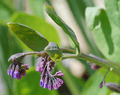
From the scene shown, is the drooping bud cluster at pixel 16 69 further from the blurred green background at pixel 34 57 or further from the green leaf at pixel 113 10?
the green leaf at pixel 113 10

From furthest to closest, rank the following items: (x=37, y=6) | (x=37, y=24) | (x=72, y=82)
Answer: (x=37, y=6)
(x=72, y=82)
(x=37, y=24)

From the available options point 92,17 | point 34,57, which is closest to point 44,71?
point 92,17

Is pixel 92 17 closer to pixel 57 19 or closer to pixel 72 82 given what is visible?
pixel 57 19

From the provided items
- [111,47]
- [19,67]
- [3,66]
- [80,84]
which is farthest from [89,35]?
[19,67]

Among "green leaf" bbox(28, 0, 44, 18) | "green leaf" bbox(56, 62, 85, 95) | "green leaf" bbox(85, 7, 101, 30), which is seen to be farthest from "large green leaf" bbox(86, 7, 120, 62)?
"green leaf" bbox(28, 0, 44, 18)

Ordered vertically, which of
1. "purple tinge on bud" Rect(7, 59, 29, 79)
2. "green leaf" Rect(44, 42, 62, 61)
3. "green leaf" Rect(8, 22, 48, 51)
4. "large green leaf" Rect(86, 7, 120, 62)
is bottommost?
"large green leaf" Rect(86, 7, 120, 62)

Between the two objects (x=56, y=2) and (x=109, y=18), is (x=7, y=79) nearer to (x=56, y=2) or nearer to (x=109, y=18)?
(x=109, y=18)

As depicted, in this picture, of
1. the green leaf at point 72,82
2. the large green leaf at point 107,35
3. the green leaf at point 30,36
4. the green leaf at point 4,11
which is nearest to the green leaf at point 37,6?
the green leaf at point 4,11

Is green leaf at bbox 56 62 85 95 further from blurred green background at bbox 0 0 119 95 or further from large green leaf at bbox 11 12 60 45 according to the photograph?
large green leaf at bbox 11 12 60 45
